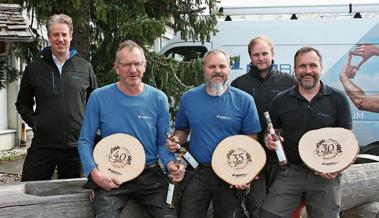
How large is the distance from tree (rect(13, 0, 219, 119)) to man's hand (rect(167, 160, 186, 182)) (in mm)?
2673

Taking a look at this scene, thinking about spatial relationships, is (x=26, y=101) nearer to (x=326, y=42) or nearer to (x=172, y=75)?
(x=172, y=75)

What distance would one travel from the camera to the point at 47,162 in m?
4.12

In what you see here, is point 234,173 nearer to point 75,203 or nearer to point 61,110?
point 75,203

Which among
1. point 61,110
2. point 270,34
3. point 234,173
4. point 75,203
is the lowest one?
point 75,203

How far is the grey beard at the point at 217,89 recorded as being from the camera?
3.54 m

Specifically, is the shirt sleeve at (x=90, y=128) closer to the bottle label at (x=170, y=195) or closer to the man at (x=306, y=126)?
the bottle label at (x=170, y=195)

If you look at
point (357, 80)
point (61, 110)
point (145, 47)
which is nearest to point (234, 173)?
point (61, 110)

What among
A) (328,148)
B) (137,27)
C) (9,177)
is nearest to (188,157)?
(328,148)

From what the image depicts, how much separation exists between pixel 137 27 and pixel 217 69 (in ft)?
7.83

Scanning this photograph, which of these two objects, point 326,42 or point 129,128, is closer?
point 129,128

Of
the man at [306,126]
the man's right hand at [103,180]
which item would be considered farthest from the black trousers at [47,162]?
the man at [306,126]

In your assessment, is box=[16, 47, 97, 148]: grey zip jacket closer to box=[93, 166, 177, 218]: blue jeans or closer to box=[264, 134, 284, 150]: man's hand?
box=[93, 166, 177, 218]: blue jeans

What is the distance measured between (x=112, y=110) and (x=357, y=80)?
4722 millimetres

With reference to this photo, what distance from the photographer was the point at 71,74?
4098mm
